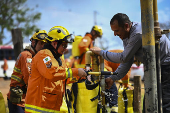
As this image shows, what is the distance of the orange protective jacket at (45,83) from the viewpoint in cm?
306

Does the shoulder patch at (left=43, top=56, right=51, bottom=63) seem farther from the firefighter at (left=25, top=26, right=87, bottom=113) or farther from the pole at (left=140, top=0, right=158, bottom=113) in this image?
the pole at (left=140, top=0, right=158, bottom=113)

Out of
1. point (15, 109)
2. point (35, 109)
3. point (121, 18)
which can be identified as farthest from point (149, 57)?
point (15, 109)

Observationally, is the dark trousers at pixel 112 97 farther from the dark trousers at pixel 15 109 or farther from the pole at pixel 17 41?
the pole at pixel 17 41

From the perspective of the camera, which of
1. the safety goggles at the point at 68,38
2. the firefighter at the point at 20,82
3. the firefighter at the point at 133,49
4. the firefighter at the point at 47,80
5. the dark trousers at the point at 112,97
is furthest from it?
the dark trousers at the point at 112,97

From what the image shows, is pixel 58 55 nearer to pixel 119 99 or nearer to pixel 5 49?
pixel 119 99

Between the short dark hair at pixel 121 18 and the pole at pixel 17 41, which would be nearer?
the short dark hair at pixel 121 18

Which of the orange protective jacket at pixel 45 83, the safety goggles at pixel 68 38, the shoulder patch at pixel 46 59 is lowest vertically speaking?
the orange protective jacket at pixel 45 83

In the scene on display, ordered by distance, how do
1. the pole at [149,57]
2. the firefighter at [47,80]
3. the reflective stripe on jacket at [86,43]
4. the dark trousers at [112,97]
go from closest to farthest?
1. the pole at [149,57]
2. the firefighter at [47,80]
3. the dark trousers at [112,97]
4. the reflective stripe on jacket at [86,43]

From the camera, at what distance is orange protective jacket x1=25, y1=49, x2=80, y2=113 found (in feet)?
10.0

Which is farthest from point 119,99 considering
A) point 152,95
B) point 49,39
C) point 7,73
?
point 7,73

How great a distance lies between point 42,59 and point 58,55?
0.38 meters

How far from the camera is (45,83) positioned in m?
3.18

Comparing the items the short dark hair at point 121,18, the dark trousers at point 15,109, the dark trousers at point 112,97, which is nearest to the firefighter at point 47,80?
the short dark hair at point 121,18

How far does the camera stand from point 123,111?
17.0 ft
